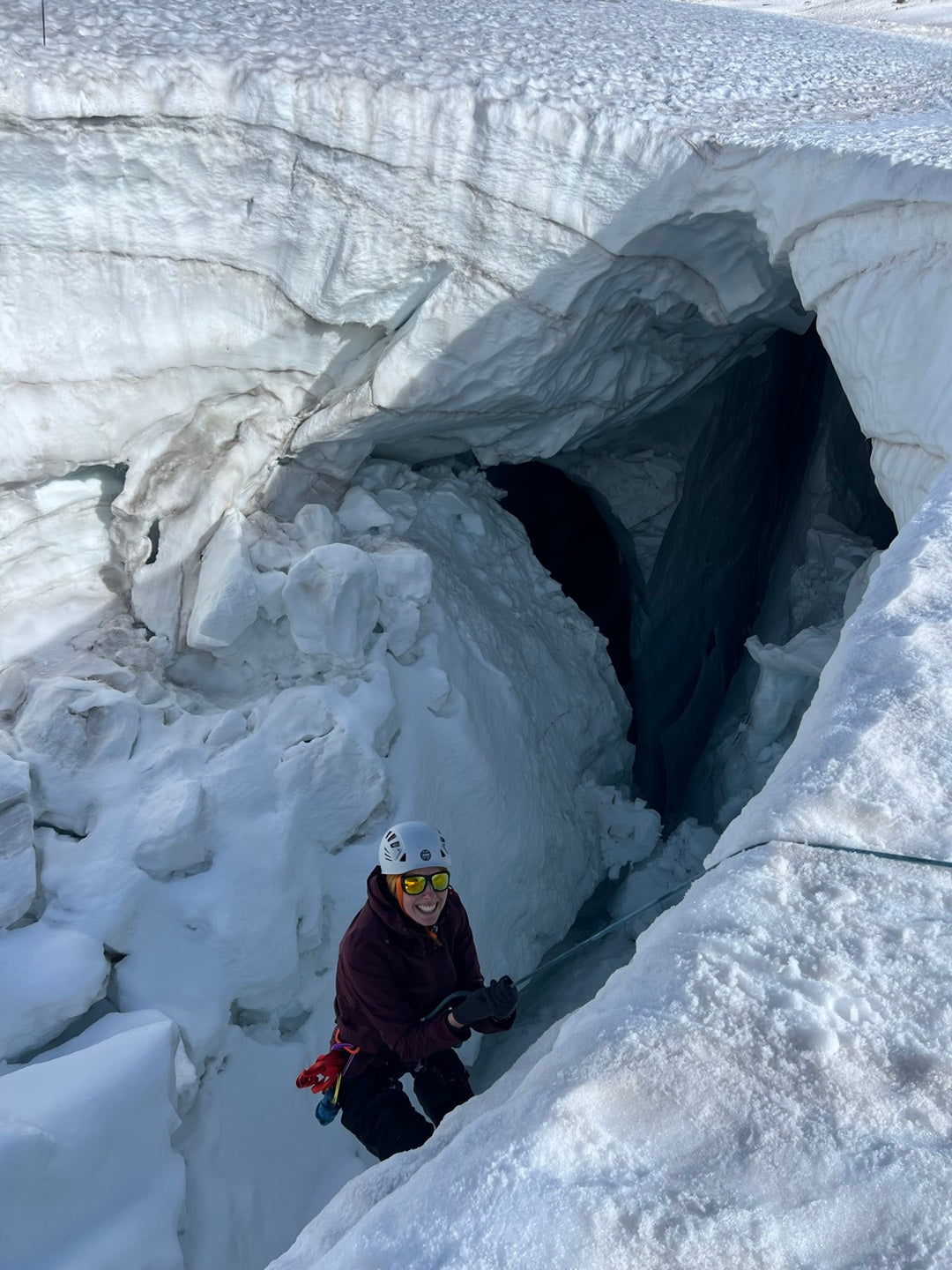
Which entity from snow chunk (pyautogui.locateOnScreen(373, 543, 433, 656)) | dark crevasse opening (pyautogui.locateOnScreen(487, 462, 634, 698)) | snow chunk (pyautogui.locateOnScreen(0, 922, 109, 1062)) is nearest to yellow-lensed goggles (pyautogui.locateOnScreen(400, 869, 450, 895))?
snow chunk (pyautogui.locateOnScreen(0, 922, 109, 1062))

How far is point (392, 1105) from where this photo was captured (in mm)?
2111

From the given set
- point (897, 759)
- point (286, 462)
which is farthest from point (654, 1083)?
point (286, 462)

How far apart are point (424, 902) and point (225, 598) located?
4.20 ft

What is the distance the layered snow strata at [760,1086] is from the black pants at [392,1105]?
82cm

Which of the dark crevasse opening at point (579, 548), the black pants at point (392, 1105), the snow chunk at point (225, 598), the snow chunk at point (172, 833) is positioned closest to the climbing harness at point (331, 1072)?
the black pants at point (392, 1105)

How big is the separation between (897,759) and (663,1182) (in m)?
0.61

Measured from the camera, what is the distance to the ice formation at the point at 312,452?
94.0 inches

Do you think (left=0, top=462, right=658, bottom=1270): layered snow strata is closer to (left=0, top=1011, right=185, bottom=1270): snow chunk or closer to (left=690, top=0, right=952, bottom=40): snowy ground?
(left=0, top=1011, right=185, bottom=1270): snow chunk

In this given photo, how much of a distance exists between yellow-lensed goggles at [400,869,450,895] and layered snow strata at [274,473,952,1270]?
644mm

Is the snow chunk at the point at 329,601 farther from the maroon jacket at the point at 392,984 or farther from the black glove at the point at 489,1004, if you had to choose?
the black glove at the point at 489,1004

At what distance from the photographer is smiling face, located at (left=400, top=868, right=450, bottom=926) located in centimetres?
199

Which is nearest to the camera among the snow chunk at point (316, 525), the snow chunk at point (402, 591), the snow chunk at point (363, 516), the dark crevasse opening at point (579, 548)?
the snow chunk at point (402, 591)

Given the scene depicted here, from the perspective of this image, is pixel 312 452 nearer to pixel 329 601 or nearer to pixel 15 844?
pixel 329 601

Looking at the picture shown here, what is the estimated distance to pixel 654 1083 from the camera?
1038mm
